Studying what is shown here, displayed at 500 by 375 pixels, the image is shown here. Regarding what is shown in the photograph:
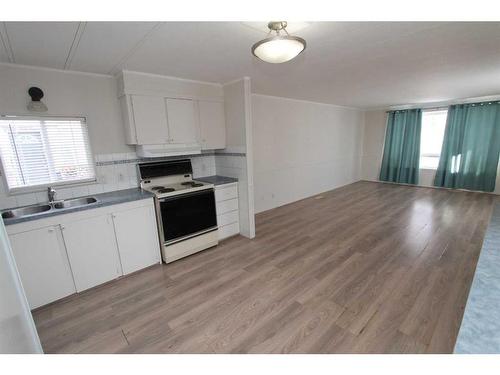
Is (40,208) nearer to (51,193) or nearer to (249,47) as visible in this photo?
→ (51,193)

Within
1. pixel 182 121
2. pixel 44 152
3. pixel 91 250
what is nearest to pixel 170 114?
pixel 182 121

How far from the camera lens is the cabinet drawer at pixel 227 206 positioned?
325cm

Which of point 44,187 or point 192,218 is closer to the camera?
point 44,187

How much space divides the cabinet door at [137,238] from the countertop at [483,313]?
8.82 ft

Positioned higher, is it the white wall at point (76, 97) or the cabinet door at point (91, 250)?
the white wall at point (76, 97)

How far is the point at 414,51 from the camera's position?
7.36ft

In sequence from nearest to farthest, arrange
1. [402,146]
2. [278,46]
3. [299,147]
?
[278,46] < [299,147] < [402,146]

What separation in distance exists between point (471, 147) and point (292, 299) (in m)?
6.30

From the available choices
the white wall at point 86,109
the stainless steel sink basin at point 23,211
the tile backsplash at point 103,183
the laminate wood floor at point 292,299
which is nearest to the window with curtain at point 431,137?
the laminate wood floor at point 292,299

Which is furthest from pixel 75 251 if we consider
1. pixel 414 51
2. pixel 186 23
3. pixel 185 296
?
pixel 414 51

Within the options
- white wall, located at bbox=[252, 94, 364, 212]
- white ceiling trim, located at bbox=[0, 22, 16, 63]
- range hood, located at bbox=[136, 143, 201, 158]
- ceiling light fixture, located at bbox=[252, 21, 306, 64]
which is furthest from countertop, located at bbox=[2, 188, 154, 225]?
white wall, located at bbox=[252, 94, 364, 212]

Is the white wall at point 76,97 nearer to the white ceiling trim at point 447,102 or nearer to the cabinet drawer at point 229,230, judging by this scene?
the cabinet drawer at point 229,230

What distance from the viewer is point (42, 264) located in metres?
2.04

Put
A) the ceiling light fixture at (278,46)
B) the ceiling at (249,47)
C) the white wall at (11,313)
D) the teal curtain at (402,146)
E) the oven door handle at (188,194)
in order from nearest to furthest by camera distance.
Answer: the white wall at (11,313), the ceiling light fixture at (278,46), the ceiling at (249,47), the oven door handle at (188,194), the teal curtain at (402,146)
